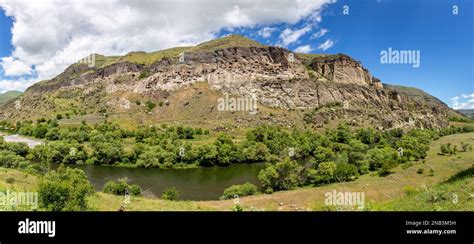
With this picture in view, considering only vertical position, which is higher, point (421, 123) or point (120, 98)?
point (120, 98)

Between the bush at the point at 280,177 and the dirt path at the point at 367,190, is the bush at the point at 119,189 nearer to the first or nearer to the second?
the dirt path at the point at 367,190

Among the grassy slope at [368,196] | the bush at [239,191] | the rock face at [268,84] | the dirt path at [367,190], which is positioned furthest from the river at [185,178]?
the rock face at [268,84]

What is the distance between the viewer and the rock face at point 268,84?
101312 mm

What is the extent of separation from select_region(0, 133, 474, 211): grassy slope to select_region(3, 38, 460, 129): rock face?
6468 centimetres

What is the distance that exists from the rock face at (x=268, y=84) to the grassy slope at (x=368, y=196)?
64678 millimetres

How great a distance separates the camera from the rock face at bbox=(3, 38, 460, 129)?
101 meters

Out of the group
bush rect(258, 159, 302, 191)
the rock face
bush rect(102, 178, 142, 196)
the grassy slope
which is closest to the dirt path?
the grassy slope

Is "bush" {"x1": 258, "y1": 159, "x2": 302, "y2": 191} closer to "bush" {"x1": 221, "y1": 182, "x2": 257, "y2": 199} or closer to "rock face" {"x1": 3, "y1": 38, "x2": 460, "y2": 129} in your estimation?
"bush" {"x1": 221, "y1": 182, "x2": 257, "y2": 199}
